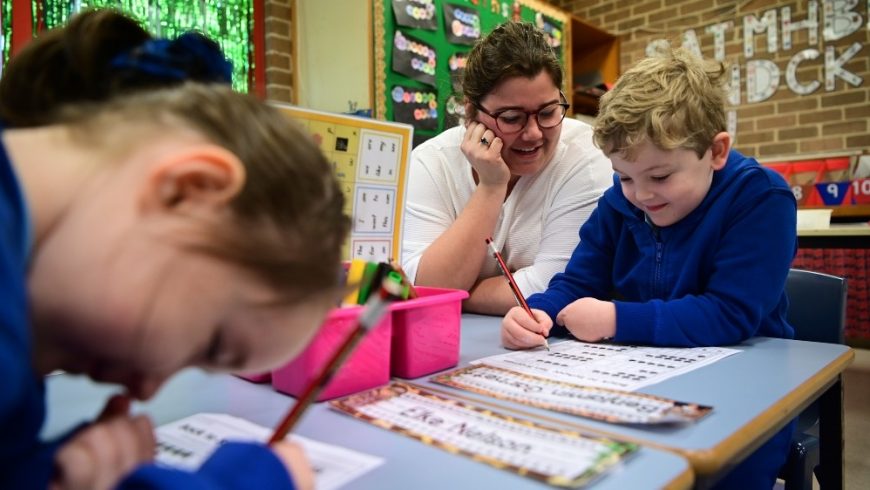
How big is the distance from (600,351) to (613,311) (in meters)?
0.09

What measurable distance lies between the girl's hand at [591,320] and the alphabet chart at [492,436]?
400 mm

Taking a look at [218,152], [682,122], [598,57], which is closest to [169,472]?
[218,152]

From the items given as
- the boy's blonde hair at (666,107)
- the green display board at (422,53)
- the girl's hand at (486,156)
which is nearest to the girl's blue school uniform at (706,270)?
the boy's blonde hair at (666,107)

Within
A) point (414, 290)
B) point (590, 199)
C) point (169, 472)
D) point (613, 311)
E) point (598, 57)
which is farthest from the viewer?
point (598, 57)

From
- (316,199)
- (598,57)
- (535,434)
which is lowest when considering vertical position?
(535,434)

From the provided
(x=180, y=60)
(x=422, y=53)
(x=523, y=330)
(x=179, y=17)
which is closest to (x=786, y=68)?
(x=422, y=53)

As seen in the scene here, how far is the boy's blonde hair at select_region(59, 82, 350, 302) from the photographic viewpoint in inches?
15.0

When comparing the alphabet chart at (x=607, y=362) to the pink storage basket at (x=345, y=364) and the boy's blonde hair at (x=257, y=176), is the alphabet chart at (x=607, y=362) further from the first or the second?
the boy's blonde hair at (x=257, y=176)

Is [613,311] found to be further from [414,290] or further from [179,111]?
[179,111]

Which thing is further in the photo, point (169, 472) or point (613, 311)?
point (613, 311)

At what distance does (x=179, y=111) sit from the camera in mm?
407

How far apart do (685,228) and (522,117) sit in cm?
48

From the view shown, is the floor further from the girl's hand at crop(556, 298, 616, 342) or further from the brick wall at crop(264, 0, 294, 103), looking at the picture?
the brick wall at crop(264, 0, 294, 103)

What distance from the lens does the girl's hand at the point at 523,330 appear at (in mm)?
927
